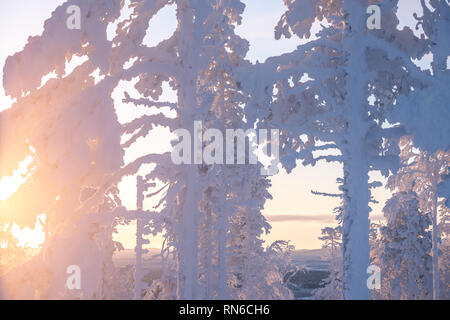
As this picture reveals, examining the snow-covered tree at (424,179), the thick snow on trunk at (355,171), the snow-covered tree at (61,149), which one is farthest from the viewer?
the snow-covered tree at (424,179)

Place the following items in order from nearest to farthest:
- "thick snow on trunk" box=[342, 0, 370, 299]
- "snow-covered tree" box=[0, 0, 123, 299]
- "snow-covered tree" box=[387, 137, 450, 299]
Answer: "snow-covered tree" box=[0, 0, 123, 299] → "thick snow on trunk" box=[342, 0, 370, 299] → "snow-covered tree" box=[387, 137, 450, 299]

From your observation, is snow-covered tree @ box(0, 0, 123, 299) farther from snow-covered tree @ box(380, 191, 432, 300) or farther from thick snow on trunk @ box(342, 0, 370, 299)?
snow-covered tree @ box(380, 191, 432, 300)

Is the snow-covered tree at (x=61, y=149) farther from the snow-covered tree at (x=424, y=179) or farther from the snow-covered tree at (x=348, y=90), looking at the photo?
the snow-covered tree at (x=424, y=179)

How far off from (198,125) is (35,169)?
3706 mm

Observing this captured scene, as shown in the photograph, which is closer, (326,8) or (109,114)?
(109,114)

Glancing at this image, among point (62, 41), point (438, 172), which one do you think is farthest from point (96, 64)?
point (438, 172)

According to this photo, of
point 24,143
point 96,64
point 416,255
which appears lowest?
point 416,255

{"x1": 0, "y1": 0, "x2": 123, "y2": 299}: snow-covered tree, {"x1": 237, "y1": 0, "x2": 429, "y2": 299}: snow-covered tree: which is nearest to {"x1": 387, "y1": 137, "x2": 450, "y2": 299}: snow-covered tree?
{"x1": 237, "y1": 0, "x2": 429, "y2": 299}: snow-covered tree

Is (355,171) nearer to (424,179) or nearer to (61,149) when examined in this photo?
(61,149)

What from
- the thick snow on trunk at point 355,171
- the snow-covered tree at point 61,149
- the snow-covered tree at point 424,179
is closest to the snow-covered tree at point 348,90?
the thick snow on trunk at point 355,171

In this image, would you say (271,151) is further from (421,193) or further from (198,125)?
(421,193)

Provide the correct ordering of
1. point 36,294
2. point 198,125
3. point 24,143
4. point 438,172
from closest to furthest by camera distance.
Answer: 1. point 36,294
2. point 24,143
3. point 198,125
4. point 438,172

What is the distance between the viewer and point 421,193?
84.1 ft

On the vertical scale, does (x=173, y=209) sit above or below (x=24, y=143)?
below
